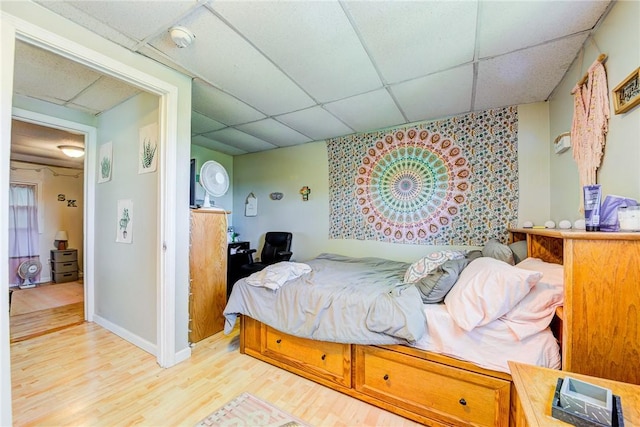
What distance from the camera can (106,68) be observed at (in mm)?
1718

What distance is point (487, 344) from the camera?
4.58ft

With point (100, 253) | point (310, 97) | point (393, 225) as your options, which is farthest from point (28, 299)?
point (393, 225)

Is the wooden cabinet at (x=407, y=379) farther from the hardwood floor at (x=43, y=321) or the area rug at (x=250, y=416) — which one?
the hardwood floor at (x=43, y=321)

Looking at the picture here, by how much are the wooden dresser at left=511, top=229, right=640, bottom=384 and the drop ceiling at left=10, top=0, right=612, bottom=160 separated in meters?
1.31

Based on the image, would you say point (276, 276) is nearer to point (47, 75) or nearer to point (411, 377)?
point (411, 377)

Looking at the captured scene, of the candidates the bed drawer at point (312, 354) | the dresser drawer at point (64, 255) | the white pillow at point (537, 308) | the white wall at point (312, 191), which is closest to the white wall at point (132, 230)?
the bed drawer at point (312, 354)

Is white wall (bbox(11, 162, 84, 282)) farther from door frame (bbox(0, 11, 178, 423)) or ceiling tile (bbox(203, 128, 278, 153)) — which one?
door frame (bbox(0, 11, 178, 423))

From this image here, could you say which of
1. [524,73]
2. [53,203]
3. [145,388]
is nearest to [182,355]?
[145,388]

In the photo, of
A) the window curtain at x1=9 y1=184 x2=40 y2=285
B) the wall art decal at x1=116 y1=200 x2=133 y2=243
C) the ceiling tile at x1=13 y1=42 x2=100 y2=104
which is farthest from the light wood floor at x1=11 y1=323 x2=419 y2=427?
the window curtain at x1=9 y1=184 x2=40 y2=285

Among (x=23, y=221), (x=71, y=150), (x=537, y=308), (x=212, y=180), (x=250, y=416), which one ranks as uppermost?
(x=71, y=150)

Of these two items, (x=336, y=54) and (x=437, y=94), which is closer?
(x=336, y=54)

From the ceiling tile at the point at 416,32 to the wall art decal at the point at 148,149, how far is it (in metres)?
1.91

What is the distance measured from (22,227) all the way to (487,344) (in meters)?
7.07

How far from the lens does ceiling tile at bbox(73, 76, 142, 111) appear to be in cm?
224
